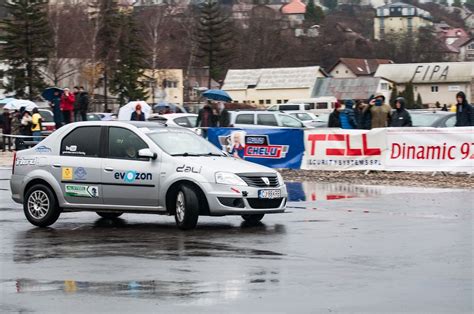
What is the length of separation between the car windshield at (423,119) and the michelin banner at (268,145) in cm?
614

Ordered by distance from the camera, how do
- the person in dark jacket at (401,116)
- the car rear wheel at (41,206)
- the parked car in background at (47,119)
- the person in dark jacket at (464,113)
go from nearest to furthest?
the car rear wheel at (41,206) → the person in dark jacket at (464,113) → the person in dark jacket at (401,116) → the parked car in background at (47,119)

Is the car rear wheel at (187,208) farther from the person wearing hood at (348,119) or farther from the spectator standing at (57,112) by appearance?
the spectator standing at (57,112)

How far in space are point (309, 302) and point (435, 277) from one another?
1903 millimetres

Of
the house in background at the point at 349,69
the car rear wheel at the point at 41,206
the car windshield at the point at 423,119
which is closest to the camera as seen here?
the car rear wheel at the point at 41,206

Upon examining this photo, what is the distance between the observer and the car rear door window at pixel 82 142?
16500 mm

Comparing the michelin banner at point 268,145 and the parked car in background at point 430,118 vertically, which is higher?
the parked car in background at point 430,118

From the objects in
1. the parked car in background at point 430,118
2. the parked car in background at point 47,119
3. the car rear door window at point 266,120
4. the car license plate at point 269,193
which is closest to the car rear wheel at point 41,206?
the car license plate at point 269,193

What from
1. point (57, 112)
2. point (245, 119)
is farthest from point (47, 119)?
point (245, 119)

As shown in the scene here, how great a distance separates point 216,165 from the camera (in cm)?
1584

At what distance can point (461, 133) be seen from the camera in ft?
80.1

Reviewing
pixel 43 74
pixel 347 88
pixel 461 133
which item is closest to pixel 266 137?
pixel 461 133

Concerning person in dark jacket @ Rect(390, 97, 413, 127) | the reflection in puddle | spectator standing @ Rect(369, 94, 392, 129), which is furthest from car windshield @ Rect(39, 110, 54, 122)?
the reflection in puddle

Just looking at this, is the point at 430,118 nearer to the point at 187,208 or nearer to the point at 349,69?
the point at 187,208

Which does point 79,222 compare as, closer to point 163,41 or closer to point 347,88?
point 163,41
